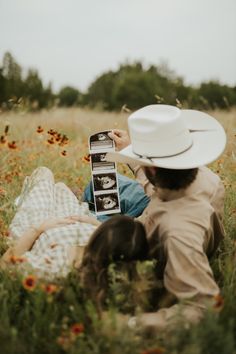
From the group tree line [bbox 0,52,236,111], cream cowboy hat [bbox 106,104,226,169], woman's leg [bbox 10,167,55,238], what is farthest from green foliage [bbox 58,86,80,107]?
cream cowboy hat [bbox 106,104,226,169]

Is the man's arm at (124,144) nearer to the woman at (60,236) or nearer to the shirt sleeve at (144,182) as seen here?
the shirt sleeve at (144,182)

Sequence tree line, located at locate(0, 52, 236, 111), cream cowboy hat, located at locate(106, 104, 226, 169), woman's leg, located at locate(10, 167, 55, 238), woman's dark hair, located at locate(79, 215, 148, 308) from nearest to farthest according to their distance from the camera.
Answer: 1. woman's dark hair, located at locate(79, 215, 148, 308)
2. cream cowboy hat, located at locate(106, 104, 226, 169)
3. woman's leg, located at locate(10, 167, 55, 238)
4. tree line, located at locate(0, 52, 236, 111)

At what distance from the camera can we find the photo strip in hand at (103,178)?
10.3 feet

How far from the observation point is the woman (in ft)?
Answer: 6.86

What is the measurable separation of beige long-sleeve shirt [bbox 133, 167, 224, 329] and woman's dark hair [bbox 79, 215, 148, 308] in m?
0.13

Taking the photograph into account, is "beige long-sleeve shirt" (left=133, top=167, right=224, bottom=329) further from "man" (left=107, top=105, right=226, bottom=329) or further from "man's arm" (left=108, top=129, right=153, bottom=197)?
"man's arm" (left=108, top=129, right=153, bottom=197)

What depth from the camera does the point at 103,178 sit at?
3172 millimetres

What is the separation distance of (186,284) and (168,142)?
0.67m

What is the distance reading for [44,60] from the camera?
31.4 feet

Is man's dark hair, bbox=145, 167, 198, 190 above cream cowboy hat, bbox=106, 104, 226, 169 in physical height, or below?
below

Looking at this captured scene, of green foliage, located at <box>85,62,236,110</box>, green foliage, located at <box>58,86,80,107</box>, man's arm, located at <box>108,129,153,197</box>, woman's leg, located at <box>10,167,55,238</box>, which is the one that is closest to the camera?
woman's leg, located at <box>10,167,55,238</box>

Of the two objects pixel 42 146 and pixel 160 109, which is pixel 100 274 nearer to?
pixel 160 109

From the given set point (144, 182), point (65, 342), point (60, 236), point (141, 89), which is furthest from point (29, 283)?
point (141, 89)

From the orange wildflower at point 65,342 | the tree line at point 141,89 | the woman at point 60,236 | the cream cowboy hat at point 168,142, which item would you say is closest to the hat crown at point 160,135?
the cream cowboy hat at point 168,142
